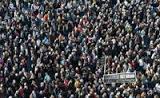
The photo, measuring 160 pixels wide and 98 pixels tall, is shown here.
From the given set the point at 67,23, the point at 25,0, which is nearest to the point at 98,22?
the point at 67,23

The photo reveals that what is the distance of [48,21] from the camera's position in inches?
2056

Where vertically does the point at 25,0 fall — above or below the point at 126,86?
above

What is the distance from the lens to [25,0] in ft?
179

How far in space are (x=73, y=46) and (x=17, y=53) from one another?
3.82 m

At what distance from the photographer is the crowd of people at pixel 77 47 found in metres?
45.2

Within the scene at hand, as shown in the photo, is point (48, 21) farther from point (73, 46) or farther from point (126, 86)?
point (126, 86)

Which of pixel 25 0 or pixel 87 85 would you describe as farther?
pixel 25 0

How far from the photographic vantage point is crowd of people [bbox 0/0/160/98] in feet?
148

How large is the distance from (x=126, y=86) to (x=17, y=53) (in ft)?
24.6

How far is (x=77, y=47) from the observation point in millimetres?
49094

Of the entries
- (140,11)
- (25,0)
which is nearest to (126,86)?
(140,11)

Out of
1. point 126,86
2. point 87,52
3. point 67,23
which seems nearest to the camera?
point 126,86

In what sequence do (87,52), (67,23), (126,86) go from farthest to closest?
(67,23)
(87,52)
(126,86)

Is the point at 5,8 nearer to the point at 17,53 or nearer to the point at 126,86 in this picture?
the point at 17,53
